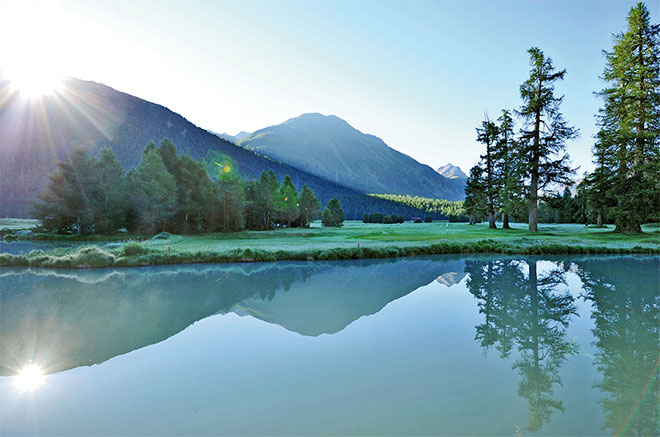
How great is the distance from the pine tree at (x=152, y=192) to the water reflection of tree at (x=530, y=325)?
30.1 metres

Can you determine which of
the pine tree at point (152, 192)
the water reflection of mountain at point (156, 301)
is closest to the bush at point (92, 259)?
the water reflection of mountain at point (156, 301)

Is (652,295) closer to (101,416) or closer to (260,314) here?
(260,314)

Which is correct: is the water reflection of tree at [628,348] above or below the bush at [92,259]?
below

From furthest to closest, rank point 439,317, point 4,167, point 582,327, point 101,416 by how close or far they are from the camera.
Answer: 1. point 4,167
2. point 439,317
3. point 582,327
4. point 101,416

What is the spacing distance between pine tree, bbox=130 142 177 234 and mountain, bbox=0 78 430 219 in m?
62.6

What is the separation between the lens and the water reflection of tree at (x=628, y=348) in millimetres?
3842

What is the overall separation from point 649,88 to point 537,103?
7536 millimetres

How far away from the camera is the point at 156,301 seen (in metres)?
9.92

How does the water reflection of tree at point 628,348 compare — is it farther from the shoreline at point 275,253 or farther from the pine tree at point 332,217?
the pine tree at point 332,217

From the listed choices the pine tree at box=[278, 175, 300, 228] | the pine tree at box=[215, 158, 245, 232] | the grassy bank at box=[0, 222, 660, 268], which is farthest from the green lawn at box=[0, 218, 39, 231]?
→ the pine tree at box=[278, 175, 300, 228]

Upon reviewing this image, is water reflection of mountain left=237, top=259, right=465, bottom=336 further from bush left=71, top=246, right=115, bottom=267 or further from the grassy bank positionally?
bush left=71, top=246, right=115, bottom=267

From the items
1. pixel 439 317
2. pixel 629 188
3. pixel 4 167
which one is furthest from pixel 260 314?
pixel 4 167

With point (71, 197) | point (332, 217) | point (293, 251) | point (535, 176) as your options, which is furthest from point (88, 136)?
point (535, 176)

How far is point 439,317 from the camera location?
8.25 meters
